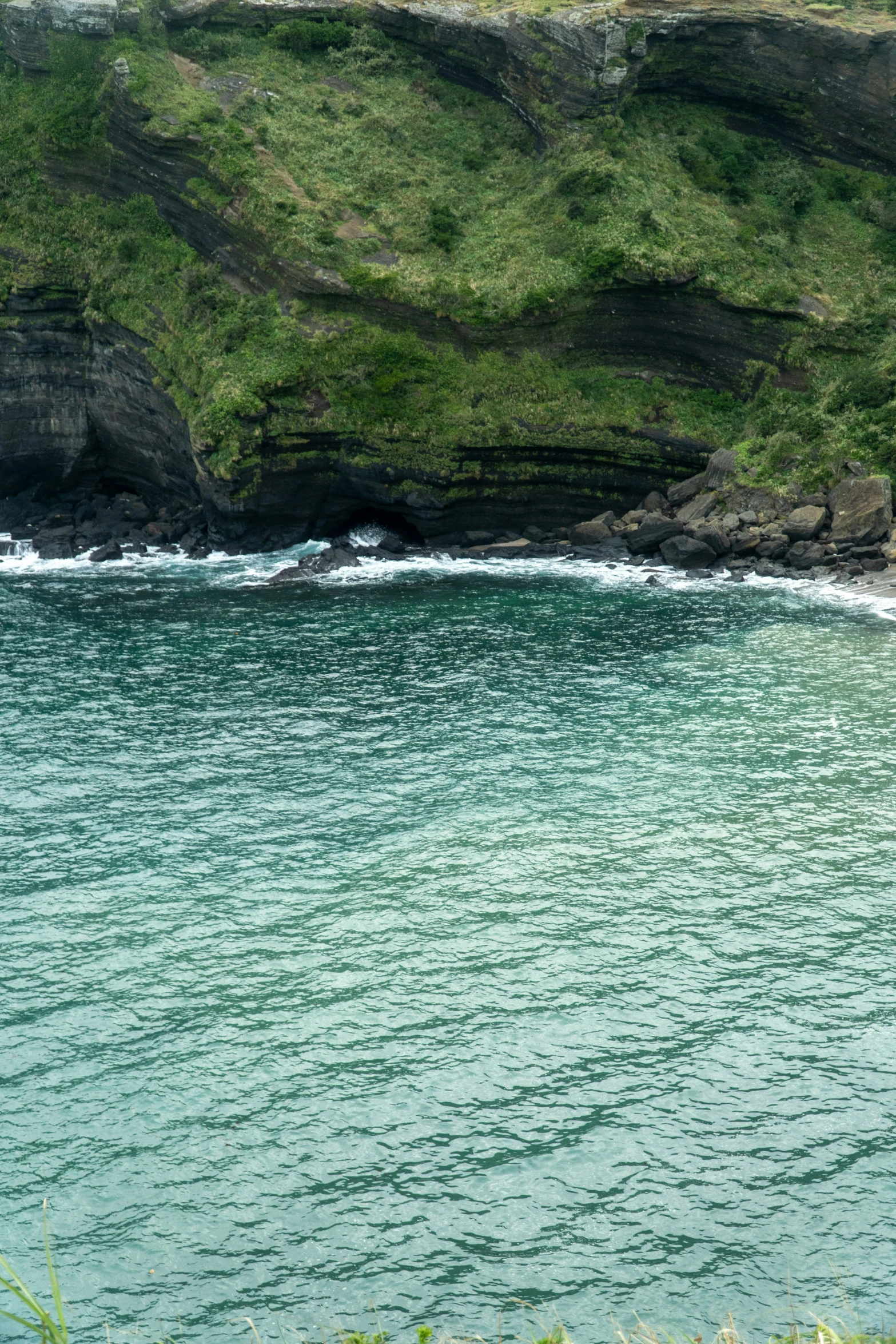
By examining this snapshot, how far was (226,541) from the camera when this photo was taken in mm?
56812

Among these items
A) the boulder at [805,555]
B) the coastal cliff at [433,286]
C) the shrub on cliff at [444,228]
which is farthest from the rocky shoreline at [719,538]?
the shrub on cliff at [444,228]

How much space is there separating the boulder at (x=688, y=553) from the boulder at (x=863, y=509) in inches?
229

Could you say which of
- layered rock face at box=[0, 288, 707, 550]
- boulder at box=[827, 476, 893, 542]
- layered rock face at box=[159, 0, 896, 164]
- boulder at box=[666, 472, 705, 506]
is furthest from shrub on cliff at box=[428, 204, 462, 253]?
boulder at box=[827, 476, 893, 542]

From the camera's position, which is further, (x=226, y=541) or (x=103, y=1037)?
(x=226, y=541)

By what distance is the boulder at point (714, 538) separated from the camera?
50.9m

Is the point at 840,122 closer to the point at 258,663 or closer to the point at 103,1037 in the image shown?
the point at 258,663

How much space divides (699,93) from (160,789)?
5869 cm

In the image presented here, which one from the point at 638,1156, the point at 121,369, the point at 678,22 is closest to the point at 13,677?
the point at 121,369

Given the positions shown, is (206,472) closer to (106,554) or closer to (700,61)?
(106,554)

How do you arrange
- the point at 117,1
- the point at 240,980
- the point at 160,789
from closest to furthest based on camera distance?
1. the point at 240,980
2. the point at 160,789
3. the point at 117,1

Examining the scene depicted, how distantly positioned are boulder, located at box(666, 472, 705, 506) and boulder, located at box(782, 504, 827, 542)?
4.96 metres

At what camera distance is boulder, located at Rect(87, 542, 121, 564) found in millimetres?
55000

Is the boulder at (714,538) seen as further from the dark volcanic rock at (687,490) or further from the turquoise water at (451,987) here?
the turquoise water at (451,987)

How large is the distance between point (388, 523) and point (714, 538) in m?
16.9
